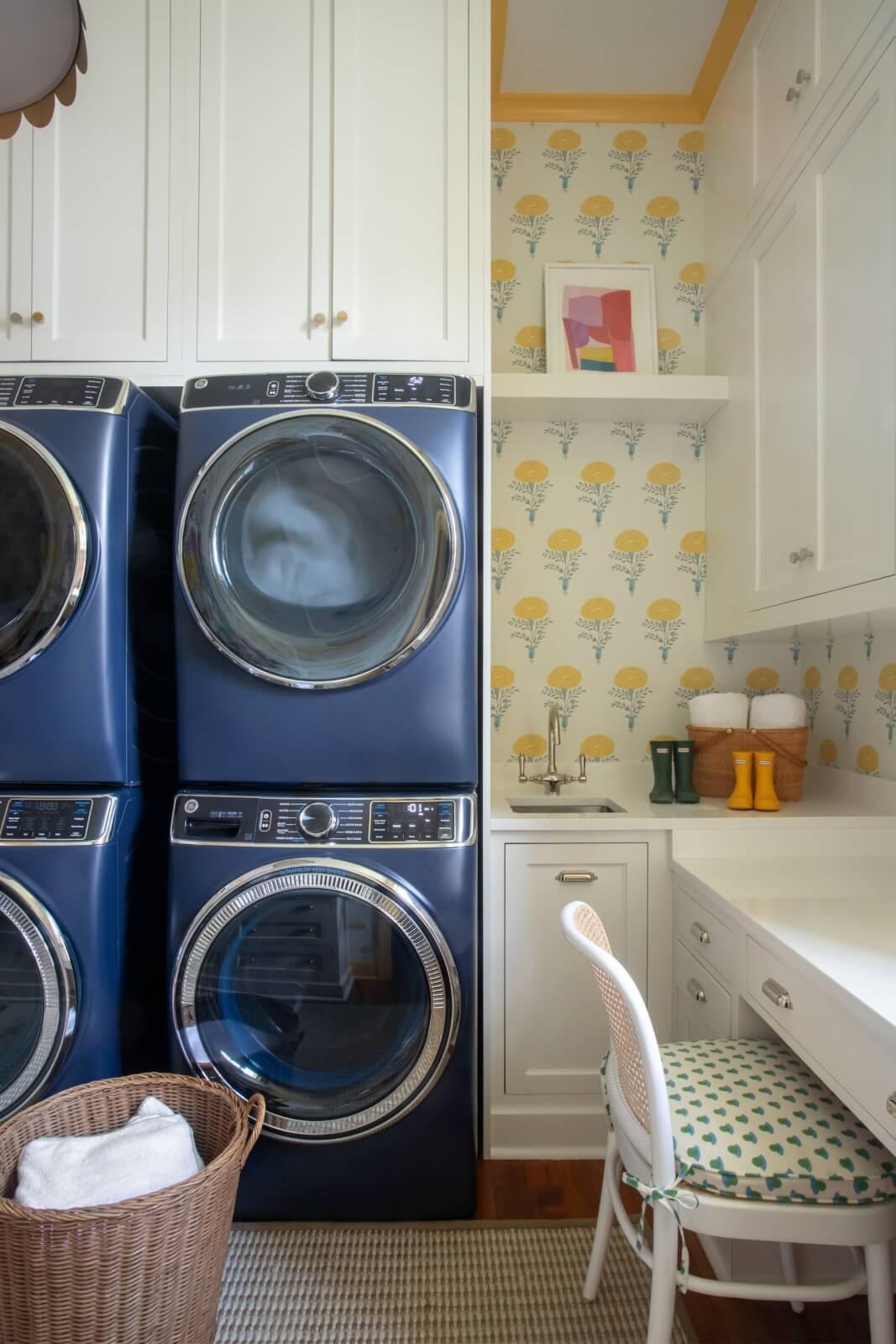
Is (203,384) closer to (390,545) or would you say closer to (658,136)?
(390,545)

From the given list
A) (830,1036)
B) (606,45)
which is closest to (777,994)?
(830,1036)

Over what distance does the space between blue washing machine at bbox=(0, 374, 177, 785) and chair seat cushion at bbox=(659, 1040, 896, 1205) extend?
1212mm

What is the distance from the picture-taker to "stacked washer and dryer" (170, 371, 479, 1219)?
1.62m

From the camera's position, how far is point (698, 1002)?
5.78 feet

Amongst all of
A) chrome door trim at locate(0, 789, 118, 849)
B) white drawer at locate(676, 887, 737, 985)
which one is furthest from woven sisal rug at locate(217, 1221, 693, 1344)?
chrome door trim at locate(0, 789, 118, 849)

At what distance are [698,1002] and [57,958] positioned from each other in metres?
1.29

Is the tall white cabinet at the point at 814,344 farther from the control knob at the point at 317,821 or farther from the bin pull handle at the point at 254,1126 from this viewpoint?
the bin pull handle at the point at 254,1126

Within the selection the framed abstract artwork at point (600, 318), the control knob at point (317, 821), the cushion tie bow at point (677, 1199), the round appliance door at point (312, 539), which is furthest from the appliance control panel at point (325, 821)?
the framed abstract artwork at point (600, 318)

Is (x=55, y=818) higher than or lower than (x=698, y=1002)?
higher

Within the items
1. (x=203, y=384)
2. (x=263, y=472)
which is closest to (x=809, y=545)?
(x=263, y=472)

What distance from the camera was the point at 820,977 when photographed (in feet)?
3.84

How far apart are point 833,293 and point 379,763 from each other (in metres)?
1.32

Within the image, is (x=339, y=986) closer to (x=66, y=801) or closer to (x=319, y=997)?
(x=319, y=997)

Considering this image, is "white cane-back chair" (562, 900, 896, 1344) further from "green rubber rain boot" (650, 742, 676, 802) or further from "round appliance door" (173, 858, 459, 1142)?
"green rubber rain boot" (650, 742, 676, 802)
